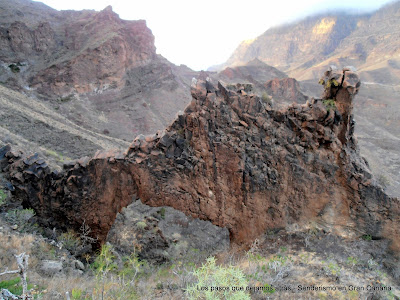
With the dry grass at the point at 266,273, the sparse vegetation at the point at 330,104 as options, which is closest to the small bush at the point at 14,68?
the dry grass at the point at 266,273

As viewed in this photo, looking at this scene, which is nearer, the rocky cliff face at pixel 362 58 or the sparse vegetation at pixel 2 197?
the sparse vegetation at pixel 2 197

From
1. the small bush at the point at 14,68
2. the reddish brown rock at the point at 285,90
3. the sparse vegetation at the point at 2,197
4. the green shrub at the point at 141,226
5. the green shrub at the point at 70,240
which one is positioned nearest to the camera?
the green shrub at the point at 70,240

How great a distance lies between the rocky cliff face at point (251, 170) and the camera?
6719mm

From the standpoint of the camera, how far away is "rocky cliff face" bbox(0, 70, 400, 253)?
6719 millimetres

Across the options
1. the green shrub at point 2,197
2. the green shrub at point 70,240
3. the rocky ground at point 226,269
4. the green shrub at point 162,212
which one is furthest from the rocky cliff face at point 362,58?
the green shrub at point 2,197

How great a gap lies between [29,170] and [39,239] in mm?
2477

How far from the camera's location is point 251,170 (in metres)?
7.05

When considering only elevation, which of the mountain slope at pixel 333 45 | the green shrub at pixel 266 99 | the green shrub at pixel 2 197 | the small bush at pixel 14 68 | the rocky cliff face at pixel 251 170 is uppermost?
the mountain slope at pixel 333 45

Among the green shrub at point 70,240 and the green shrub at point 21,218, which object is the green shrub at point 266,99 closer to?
the green shrub at point 70,240

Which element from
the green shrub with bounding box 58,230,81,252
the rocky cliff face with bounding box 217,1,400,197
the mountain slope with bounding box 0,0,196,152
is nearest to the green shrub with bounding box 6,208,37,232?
the green shrub with bounding box 58,230,81,252

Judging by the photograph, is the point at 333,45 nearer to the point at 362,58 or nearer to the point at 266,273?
the point at 362,58

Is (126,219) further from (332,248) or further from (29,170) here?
(332,248)

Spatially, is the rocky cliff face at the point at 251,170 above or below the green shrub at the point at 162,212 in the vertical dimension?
above

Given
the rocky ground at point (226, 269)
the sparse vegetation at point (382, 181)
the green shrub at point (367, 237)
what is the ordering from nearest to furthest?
the rocky ground at point (226, 269)
the green shrub at point (367, 237)
the sparse vegetation at point (382, 181)
